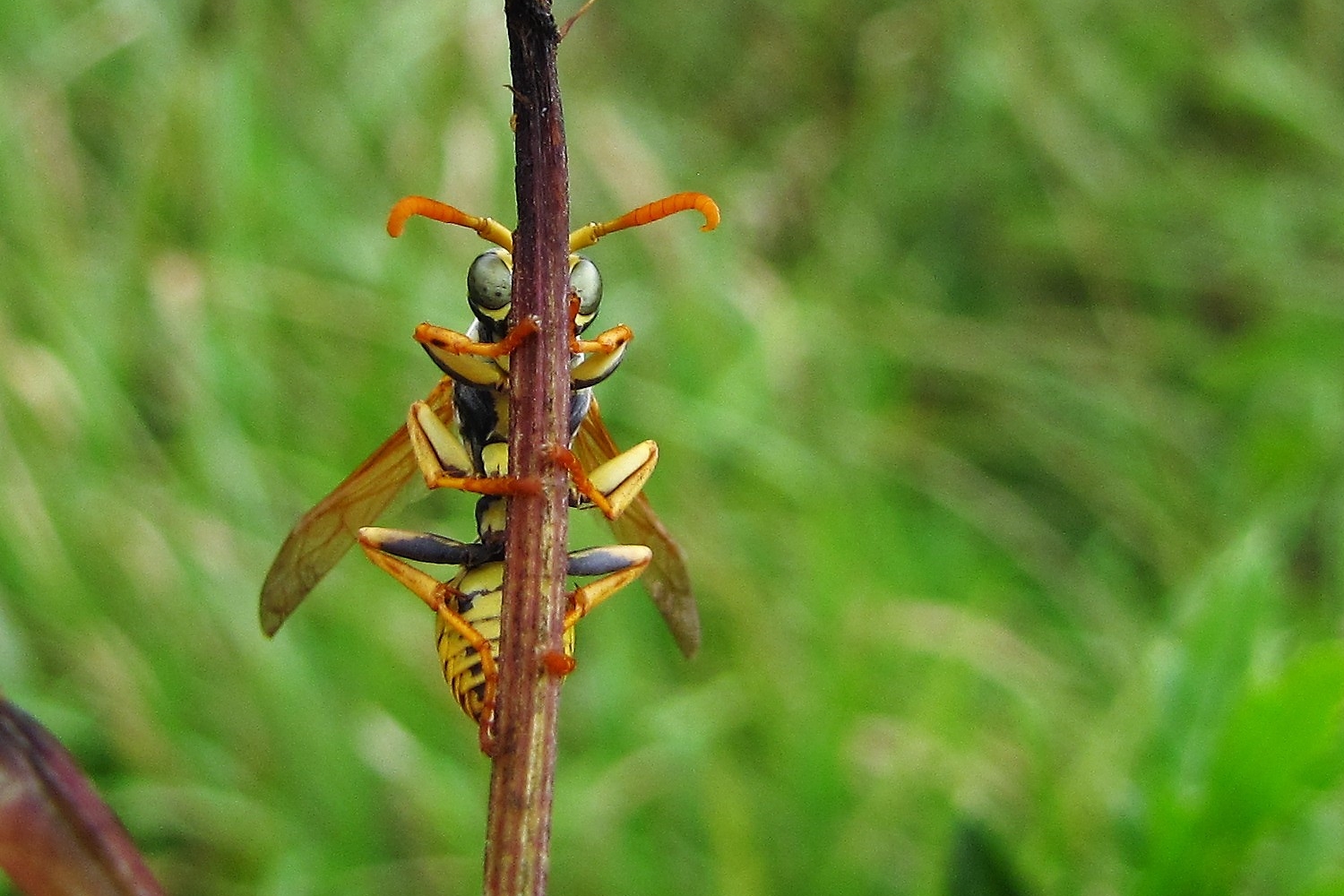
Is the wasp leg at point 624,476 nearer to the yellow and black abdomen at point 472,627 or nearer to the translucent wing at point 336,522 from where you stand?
the yellow and black abdomen at point 472,627

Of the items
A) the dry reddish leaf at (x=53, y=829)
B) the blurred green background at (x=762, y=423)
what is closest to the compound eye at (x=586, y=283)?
the dry reddish leaf at (x=53, y=829)

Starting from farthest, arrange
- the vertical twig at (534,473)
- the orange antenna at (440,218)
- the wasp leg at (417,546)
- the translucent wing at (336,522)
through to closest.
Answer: the translucent wing at (336,522) → the wasp leg at (417,546) → the orange antenna at (440,218) → the vertical twig at (534,473)

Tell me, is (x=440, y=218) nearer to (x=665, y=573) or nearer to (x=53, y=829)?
(x=53, y=829)

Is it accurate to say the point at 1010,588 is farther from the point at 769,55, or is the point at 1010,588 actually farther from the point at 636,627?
Answer: the point at 769,55

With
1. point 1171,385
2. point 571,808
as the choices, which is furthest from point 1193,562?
point 571,808

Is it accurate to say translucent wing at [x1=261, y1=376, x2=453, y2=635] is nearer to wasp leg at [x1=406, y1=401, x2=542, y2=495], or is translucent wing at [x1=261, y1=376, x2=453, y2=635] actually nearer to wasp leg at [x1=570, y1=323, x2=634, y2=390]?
wasp leg at [x1=406, y1=401, x2=542, y2=495]

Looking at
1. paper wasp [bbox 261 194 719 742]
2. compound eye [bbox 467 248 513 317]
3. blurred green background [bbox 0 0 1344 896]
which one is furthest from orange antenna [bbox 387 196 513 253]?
blurred green background [bbox 0 0 1344 896]

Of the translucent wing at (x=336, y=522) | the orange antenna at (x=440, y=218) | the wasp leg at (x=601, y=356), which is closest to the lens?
the orange antenna at (x=440, y=218)
